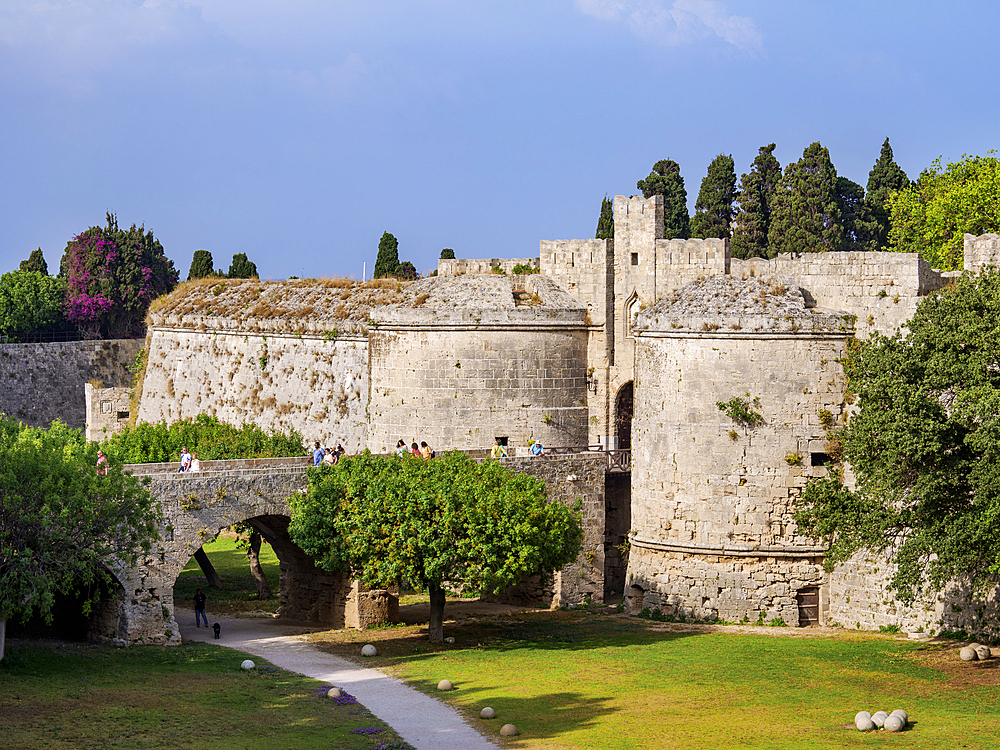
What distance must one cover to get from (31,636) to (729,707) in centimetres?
2007

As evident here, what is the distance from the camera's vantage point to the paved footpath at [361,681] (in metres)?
31.9

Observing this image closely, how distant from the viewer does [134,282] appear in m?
102

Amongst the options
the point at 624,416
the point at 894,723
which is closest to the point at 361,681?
the point at 894,723

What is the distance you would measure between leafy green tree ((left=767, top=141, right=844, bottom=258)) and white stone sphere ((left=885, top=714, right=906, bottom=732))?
5445 centimetres

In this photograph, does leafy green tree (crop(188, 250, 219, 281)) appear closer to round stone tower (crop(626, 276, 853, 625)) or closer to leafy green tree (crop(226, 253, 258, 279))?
leafy green tree (crop(226, 253, 258, 279))

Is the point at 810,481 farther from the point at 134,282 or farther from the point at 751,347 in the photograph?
the point at 134,282

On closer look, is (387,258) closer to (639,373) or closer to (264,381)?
(264,381)

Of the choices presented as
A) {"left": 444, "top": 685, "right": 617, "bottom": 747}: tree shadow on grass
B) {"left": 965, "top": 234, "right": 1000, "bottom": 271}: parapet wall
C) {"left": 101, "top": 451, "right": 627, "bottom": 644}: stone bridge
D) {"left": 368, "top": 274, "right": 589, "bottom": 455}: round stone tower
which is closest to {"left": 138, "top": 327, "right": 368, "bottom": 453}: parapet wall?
{"left": 368, "top": 274, "right": 589, "bottom": 455}: round stone tower

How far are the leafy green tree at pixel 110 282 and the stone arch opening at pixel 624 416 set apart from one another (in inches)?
2182

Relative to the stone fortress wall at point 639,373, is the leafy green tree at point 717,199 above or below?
above

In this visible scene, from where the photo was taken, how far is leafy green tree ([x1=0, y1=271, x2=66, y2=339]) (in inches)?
3720

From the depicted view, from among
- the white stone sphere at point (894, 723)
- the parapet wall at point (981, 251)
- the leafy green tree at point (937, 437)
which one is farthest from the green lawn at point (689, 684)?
the parapet wall at point (981, 251)

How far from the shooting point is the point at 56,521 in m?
35.8

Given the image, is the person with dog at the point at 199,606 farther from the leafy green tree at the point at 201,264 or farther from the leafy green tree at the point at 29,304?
the leafy green tree at the point at 29,304
